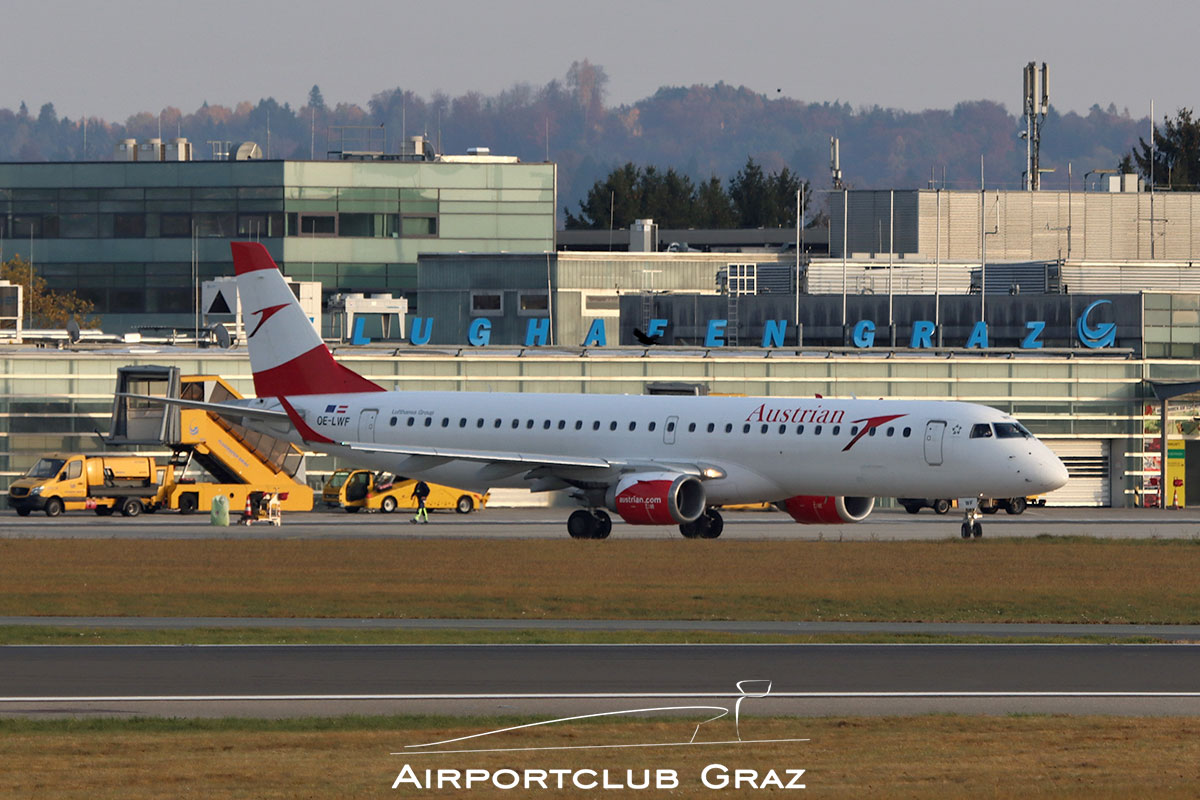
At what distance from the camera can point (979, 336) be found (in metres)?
95.3

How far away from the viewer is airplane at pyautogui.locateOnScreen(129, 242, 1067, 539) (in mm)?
A: 51125

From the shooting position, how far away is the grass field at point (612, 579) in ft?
110

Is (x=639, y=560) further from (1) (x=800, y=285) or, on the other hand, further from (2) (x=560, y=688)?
(1) (x=800, y=285)

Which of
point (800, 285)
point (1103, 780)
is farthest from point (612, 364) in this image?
point (1103, 780)

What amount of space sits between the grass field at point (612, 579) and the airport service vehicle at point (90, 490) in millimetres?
19981

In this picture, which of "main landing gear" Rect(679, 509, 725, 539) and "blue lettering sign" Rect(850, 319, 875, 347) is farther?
"blue lettering sign" Rect(850, 319, 875, 347)

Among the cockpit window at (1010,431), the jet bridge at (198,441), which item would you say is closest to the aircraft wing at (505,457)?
the cockpit window at (1010,431)

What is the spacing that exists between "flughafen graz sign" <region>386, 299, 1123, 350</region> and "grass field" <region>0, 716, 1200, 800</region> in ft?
238

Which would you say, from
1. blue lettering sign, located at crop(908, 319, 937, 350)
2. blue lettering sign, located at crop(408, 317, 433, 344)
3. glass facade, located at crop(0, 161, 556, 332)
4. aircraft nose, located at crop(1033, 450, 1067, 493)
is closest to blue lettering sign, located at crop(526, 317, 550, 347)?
blue lettering sign, located at crop(408, 317, 433, 344)

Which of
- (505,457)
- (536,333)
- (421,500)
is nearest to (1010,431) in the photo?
(505,457)

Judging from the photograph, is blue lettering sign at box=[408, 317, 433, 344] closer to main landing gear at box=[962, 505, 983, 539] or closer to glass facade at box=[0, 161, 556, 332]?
glass facade at box=[0, 161, 556, 332]

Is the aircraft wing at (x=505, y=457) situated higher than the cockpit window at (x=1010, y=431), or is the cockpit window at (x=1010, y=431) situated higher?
the cockpit window at (x=1010, y=431)

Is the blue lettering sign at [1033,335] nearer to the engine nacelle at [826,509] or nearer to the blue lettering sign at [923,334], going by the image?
the blue lettering sign at [923,334]

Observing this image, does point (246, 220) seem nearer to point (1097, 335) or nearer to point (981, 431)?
point (1097, 335)
